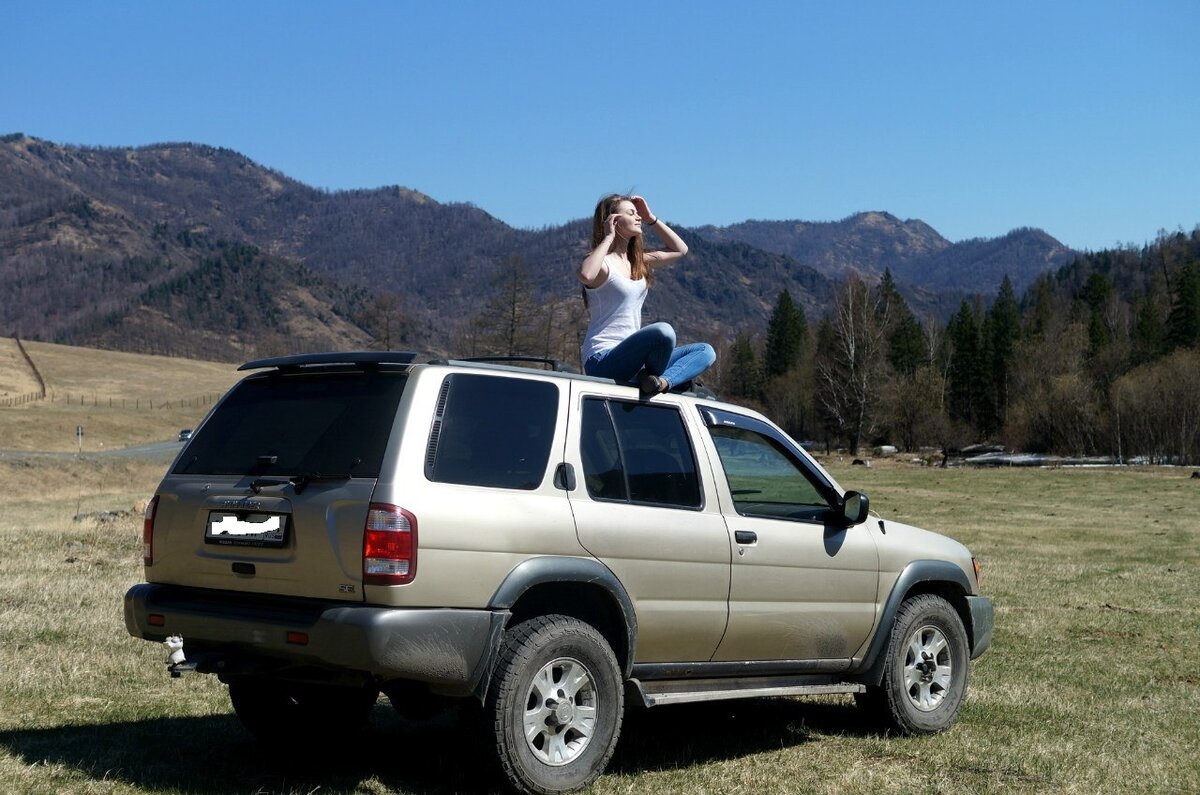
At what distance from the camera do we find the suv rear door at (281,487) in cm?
513

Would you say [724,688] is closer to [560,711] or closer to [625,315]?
[560,711]

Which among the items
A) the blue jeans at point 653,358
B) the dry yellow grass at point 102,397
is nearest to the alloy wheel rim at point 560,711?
the blue jeans at point 653,358

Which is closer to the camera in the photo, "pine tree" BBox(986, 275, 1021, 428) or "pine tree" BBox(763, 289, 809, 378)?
"pine tree" BBox(986, 275, 1021, 428)

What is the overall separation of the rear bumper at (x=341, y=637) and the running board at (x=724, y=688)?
3.51 feet

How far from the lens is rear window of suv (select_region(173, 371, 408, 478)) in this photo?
5.29 m

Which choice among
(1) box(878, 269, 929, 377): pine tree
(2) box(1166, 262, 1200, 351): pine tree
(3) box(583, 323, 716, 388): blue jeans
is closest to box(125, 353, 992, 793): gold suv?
(3) box(583, 323, 716, 388): blue jeans

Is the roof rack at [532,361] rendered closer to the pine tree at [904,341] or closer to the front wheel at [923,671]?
the front wheel at [923,671]

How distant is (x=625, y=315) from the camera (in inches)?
279

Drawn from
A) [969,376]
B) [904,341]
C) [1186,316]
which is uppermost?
[1186,316]

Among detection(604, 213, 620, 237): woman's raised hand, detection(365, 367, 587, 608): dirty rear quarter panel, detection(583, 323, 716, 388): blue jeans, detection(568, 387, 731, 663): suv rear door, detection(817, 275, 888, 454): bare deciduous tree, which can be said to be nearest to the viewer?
detection(365, 367, 587, 608): dirty rear quarter panel

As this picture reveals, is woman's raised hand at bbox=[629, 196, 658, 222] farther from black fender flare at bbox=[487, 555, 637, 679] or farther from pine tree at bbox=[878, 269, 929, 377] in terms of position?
pine tree at bbox=[878, 269, 929, 377]

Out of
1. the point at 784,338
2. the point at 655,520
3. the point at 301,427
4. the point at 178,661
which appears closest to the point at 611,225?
the point at 655,520

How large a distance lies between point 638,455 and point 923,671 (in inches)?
104

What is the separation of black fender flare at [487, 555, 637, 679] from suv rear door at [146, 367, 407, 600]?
64 centimetres
